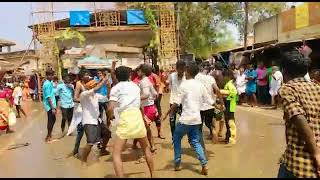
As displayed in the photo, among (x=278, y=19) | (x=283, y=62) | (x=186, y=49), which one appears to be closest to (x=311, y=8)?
(x=278, y=19)

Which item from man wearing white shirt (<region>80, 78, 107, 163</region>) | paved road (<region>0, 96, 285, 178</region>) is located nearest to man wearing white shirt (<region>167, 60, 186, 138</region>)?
paved road (<region>0, 96, 285, 178</region>)

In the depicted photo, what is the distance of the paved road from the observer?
698cm

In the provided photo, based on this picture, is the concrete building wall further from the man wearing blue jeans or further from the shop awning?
the man wearing blue jeans

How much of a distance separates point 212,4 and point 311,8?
17.4 metres

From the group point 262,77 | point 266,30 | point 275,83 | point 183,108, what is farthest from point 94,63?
point 183,108

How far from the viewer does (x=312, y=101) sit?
3.46 meters

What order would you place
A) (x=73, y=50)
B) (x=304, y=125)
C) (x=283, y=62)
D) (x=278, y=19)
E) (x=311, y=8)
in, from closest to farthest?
(x=304, y=125)
(x=283, y=62)
(x=311, y=8)
(x=278, y=19)
(x=73, y=50)

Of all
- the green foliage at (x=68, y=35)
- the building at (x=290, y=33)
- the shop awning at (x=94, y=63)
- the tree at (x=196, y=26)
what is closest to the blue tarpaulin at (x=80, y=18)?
the green foliage at (x=68, y=35)

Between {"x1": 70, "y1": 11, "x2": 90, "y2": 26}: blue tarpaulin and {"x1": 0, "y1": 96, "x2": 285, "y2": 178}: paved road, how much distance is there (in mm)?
16595

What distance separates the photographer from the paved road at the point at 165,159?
6.98 metres

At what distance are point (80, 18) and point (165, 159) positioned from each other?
20.7 metres

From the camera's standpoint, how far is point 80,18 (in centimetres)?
2738

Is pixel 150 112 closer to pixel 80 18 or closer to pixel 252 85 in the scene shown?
pixel 252 85

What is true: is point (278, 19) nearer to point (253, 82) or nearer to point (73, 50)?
point (253, 82)
